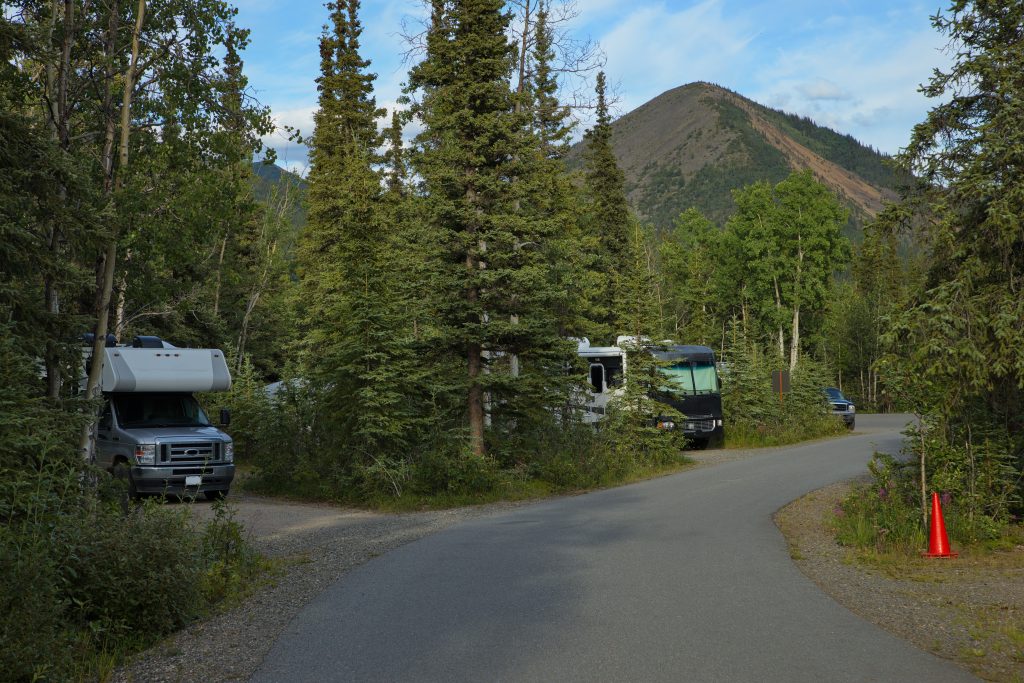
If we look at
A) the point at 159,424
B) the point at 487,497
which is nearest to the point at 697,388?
the point at 487,497

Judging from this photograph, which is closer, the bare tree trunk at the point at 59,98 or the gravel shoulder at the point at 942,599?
the gravel shoulder at the point at 942,599

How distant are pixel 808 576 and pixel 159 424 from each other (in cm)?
1388

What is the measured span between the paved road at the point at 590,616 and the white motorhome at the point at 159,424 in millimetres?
6857

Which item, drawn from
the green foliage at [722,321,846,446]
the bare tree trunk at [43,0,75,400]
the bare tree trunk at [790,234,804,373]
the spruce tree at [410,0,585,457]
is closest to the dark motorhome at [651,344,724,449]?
the green foliage at [722,321,846,446]

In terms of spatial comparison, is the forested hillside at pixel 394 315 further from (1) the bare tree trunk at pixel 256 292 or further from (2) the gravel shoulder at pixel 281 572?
(1) the bare tree trunk at pixel 256 292

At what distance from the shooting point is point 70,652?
22.3 ft

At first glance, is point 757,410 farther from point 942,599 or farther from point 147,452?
point 942,599

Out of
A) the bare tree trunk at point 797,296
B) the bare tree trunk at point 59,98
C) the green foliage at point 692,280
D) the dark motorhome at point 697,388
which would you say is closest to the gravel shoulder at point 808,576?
the bare tree trunk at point 59,98

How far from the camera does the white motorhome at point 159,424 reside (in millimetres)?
18438

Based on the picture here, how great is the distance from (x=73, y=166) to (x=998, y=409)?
40.2 feet

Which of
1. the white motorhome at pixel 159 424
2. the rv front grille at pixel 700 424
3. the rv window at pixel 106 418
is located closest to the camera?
the white motorhome at pixel 159 424

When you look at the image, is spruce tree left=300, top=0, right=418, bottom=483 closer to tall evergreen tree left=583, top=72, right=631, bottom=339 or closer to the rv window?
the rv window

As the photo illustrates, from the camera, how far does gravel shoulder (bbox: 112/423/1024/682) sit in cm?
710

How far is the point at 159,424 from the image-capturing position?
1948 centimetres
